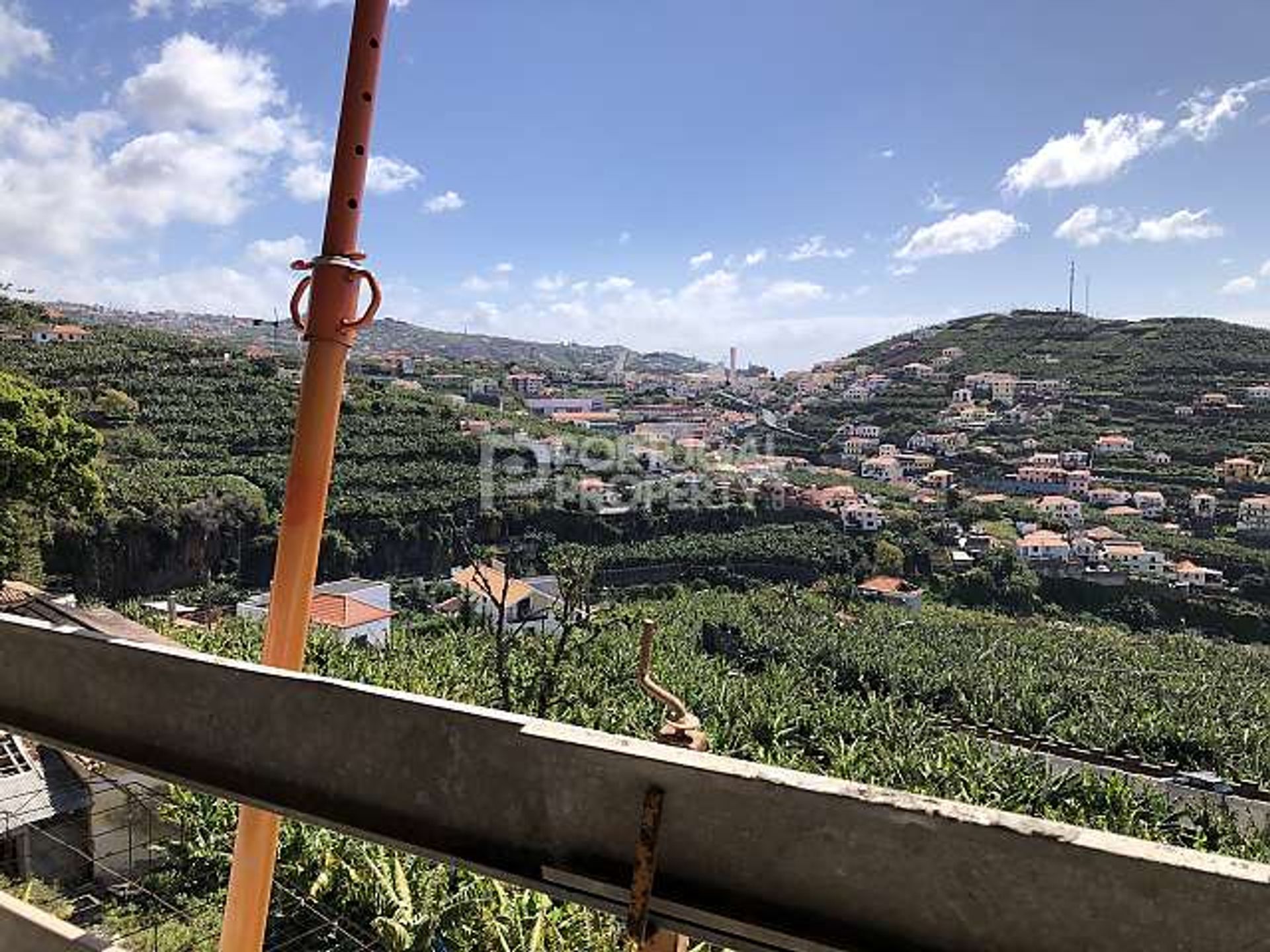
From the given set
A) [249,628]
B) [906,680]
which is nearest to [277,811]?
[249,628]

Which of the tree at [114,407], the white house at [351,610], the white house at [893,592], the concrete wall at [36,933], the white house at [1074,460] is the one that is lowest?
the white house at [351,610]

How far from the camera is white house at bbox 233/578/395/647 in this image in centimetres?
2702

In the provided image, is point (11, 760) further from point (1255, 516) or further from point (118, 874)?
point (1255, 516)

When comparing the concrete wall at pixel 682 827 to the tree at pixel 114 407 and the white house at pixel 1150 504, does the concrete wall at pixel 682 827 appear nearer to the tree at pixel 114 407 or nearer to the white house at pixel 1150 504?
the tree at pixel 114 407

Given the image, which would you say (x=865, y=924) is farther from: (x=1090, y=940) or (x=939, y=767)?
(x=939, y=767)

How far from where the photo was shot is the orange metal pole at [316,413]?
1.56m

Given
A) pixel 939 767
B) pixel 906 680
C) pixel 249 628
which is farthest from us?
pixel 906 680

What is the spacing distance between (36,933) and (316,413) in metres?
0.91

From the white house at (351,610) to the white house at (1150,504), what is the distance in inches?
1901

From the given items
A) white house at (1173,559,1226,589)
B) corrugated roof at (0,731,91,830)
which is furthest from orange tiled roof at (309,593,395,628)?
white house at (1173,559,1226,589)

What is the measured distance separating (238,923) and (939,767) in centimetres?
1552

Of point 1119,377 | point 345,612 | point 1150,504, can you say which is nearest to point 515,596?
point 345,612

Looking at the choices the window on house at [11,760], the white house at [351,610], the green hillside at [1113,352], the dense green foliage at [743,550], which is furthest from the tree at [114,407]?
the green hillside at [1113,352]

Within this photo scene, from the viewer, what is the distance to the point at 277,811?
4.23 ft
